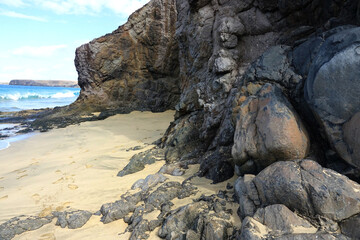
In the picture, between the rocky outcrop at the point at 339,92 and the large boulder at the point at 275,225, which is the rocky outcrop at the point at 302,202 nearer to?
the large boulder at the point at 275,225

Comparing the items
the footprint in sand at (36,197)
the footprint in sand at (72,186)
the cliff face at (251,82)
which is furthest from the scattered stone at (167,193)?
the footprint in sand at (36,197)

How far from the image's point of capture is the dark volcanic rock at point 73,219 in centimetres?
348

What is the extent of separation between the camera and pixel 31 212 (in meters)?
Answer: 3.98

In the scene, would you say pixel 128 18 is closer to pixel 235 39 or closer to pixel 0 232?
pixel 235 39

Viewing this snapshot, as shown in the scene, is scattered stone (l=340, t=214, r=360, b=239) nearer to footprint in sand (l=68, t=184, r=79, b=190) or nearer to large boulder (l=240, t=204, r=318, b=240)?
large boulder (l=240, t=204, r=318, b=240)

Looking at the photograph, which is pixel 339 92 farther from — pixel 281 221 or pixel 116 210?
pixel 116 210

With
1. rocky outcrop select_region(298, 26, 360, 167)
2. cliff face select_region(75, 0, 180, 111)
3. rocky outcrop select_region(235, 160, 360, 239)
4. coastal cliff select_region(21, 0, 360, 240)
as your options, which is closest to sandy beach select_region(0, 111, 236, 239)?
coastal cliff select_region(21, 0, 360, 240)

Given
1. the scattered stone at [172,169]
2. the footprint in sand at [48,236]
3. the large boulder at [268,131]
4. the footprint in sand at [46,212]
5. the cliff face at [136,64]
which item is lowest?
the footprint in sand at [48,236]

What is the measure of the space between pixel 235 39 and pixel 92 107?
42.7ft

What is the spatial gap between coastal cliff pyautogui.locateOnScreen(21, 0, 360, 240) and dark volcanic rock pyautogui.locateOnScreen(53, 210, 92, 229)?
0.26 metres

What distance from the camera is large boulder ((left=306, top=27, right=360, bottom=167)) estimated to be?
98.7 inches

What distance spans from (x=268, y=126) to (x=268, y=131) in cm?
6

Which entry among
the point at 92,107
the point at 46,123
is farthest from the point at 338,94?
the point at 92,107

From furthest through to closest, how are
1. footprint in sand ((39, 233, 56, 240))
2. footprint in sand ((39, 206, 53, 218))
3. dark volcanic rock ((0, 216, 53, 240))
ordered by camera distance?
footprint in sand ((39, 206, 53, 218)), dark volcanic rock ((0, 216, 53, 240)), footprint in sand ((39, 233, 56, 240))
